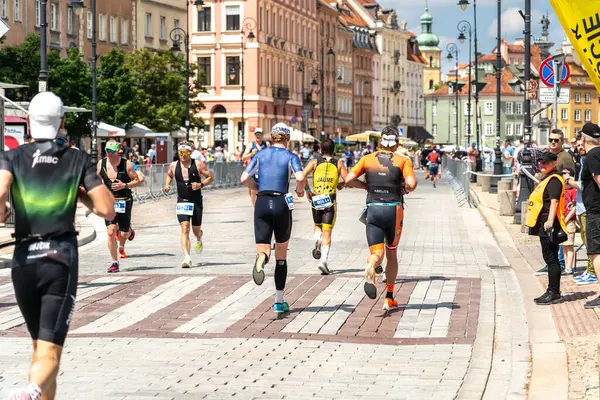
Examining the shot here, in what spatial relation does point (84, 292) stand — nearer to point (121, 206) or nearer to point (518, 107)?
point (121, 206)

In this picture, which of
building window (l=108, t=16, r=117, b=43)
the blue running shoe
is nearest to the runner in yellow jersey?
the blue running shoe

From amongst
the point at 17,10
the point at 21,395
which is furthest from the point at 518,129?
the point at 21,395

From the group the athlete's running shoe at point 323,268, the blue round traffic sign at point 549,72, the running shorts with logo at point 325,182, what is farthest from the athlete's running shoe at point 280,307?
the blue round traffic sign at point 549,72

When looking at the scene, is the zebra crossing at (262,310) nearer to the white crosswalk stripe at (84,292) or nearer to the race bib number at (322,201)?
the white crosswalk stripe at (84,292)

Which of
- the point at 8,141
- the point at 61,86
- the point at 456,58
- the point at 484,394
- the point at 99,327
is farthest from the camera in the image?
the point at 456,58

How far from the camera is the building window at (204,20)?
3799 inches

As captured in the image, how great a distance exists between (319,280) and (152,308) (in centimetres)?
305

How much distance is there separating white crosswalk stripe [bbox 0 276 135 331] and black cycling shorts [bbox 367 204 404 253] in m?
3.21

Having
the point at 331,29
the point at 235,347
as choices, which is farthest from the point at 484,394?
the point at 331,29

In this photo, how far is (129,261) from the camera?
711 inches

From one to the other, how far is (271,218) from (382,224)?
1.02m

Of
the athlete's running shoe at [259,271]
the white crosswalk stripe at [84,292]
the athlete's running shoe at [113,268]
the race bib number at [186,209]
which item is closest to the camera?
the white crosswalk stripe at [84,292]

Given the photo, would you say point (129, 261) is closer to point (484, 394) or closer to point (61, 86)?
point (484, 394)

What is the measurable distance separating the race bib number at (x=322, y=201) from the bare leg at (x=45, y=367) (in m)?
9.06
